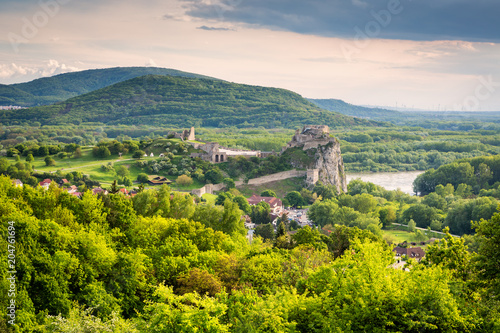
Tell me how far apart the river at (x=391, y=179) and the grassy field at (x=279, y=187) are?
2373 centimetres

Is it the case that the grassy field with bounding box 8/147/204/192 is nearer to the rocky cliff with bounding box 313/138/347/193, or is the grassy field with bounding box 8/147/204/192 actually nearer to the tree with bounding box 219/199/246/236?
the rocky cliff with bounding box 313/138/347/193

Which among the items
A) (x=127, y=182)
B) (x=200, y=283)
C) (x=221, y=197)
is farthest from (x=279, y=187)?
(x=200, y=283)

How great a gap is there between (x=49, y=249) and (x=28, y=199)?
7.08 metres

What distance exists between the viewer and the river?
90.4 metres

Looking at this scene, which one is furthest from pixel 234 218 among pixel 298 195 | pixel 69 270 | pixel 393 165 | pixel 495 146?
pixel 495 146

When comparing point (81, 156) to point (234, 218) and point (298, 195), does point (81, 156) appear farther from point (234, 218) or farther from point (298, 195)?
point (234, 218)

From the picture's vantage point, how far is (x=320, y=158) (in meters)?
74.8

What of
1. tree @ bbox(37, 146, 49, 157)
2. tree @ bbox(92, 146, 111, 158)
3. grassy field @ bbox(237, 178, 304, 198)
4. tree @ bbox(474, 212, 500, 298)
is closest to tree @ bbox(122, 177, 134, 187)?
tree @ bbox(92, 146, 111, 158)

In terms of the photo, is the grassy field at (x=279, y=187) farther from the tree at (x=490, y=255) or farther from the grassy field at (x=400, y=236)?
the tree at (x=490, y=255)

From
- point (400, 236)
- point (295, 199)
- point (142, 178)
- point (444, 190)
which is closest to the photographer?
point (400, 236)

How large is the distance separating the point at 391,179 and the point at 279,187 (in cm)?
3958

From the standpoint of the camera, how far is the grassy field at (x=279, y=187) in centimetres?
6856

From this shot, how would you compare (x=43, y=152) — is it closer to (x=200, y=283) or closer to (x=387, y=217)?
(x=387, y=217)

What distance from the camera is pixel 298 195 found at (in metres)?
67.0
